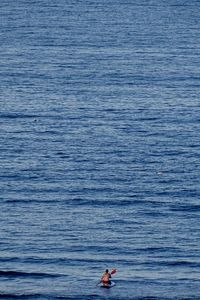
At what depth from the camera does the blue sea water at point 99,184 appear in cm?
9006

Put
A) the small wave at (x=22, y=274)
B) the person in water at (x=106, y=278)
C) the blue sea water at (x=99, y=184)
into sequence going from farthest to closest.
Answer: the blue sea water at (x=99, y=184)
the small wave at (x=22, y=274)
the person in water at (x=106, y=278)

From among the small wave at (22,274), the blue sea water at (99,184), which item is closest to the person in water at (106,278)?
the blue sea water at (99,184)

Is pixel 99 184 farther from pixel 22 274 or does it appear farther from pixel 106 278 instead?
pixel 106 278

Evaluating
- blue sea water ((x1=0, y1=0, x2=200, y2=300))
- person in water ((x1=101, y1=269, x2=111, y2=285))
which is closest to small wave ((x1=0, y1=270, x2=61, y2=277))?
blue sea water ((x1=0, y1=0, x2=200, y2=300))

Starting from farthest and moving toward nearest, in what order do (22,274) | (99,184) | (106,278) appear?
1. (99,184)
2. (22,274)
3. (106,278)

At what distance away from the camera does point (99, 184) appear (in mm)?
115500

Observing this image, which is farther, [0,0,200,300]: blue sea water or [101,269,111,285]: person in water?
[0,0,200,300]: blue sea water

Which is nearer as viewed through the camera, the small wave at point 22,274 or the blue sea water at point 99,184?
the small wave at point 22,274

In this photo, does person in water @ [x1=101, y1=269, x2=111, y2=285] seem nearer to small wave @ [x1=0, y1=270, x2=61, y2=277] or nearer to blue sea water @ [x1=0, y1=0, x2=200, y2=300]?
blue sea water @ [x1=0, y1=0, x2=200, y2=300]

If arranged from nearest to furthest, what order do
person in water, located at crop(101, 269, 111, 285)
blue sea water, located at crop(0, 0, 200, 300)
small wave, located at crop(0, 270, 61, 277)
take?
1. person in water, located at crop(101, 269, 111, 285)
2. small wave, located at crop(0, 270, 61, 277)
3. blue sea water, located at crop(0, 0, 200, 300)

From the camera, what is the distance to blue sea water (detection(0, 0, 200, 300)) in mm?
90062

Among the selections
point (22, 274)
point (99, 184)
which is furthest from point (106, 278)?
point (99, 184)

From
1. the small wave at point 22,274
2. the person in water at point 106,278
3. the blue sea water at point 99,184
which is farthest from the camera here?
the blue sea water at point 99,184

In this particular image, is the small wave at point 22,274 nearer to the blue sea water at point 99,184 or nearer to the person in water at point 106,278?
the blue sea water at point 99,184
